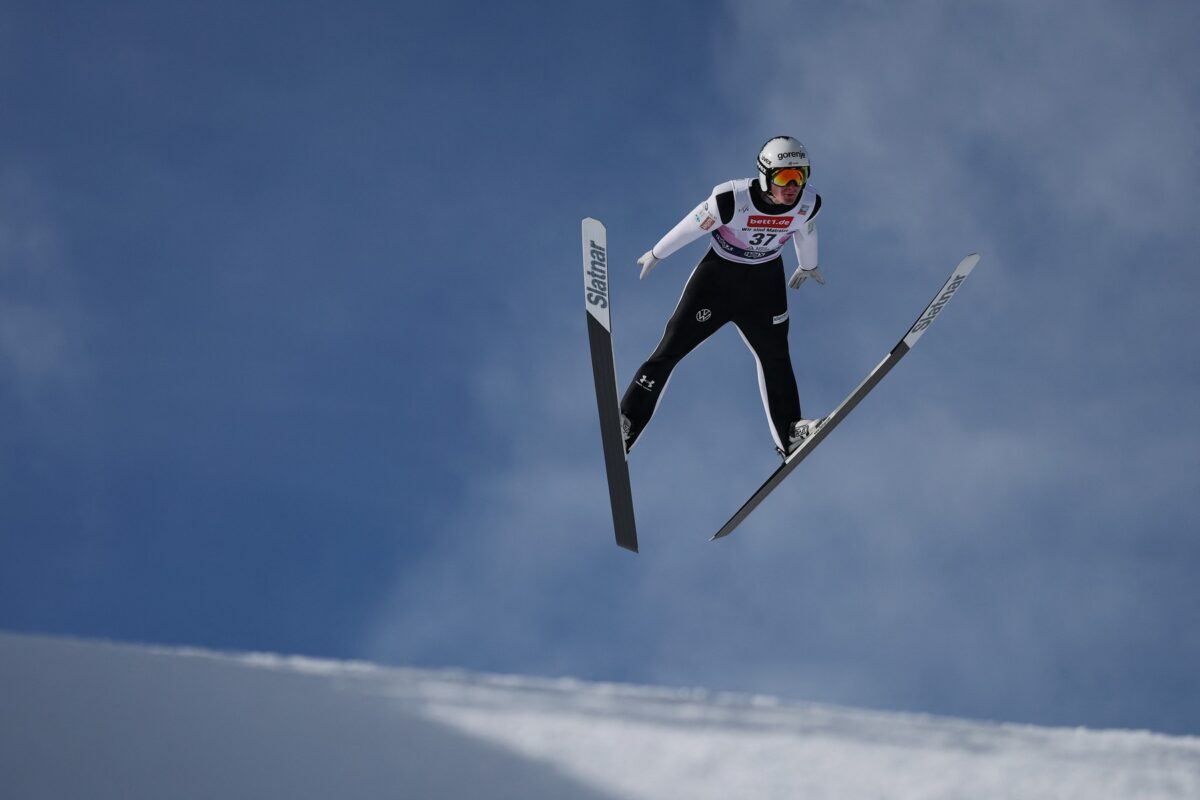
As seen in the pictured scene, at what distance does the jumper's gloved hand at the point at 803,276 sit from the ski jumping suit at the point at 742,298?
0.06m

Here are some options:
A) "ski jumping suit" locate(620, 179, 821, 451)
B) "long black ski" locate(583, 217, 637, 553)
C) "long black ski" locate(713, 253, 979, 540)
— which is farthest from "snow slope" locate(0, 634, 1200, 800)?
"ski jumping suit" locate(620, 179, 821, 451)

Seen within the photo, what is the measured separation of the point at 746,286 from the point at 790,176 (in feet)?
3.61

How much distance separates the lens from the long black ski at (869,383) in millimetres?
8602

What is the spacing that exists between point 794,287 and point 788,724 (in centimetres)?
601

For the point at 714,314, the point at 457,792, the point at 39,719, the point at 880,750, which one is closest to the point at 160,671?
the point at 39,719

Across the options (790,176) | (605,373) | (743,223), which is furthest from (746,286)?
(605,373)

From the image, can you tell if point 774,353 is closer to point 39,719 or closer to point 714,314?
point 714,314

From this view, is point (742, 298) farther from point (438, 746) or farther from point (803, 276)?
point (438, 746)

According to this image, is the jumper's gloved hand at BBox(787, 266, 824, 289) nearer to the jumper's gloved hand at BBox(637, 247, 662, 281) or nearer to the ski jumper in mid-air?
the ski jumper in mid-air

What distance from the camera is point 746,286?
8773mm

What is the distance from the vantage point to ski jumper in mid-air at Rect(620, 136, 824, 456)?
8344 millimetres

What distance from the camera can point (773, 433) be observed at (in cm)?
908

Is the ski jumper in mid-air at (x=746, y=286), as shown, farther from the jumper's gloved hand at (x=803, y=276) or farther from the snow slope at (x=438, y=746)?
the snow slope at (x=438, y=746)

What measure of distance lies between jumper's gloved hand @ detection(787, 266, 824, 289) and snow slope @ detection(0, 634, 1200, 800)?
5763 mm
